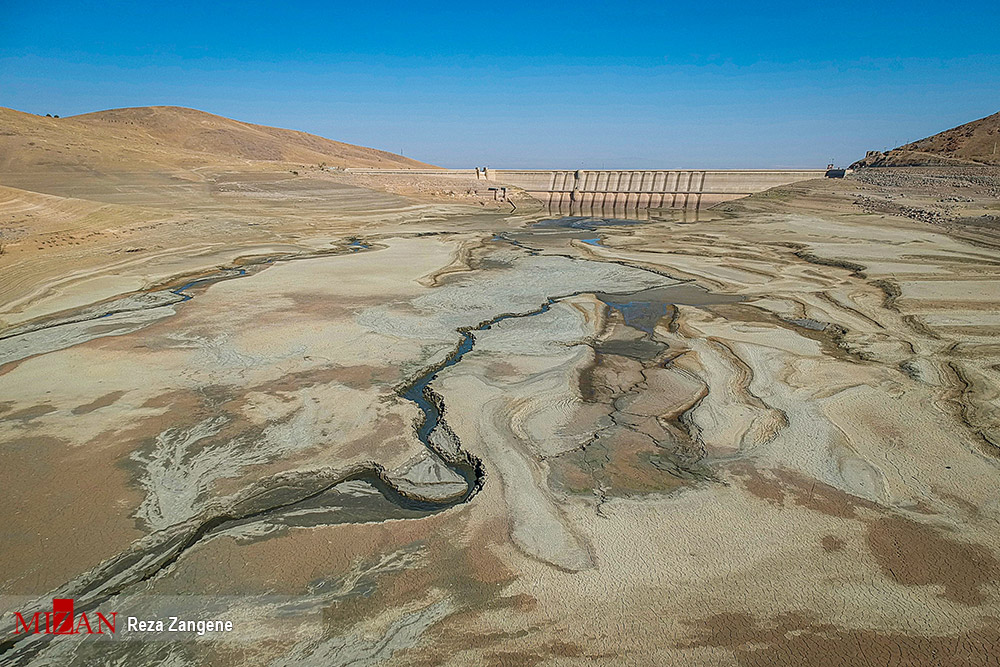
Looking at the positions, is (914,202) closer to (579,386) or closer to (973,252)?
(973,252)

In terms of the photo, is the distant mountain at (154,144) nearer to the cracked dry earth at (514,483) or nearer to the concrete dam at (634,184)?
the concrete dam at (634,184)

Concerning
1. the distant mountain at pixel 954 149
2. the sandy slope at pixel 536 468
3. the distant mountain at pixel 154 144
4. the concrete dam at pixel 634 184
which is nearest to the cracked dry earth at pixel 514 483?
the sandy slope at pixel 536 468

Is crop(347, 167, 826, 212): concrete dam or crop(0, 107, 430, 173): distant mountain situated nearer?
crop(0, 107, 430, 173): distant mountain

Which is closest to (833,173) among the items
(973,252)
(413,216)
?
(973,252)

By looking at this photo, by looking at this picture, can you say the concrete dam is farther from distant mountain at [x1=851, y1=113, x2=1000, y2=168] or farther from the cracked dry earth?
the cracked dry earth

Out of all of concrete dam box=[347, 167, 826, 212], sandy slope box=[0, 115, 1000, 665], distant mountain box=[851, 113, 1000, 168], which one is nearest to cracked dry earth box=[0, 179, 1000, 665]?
sandy slope box=[0, 115, 1000, 665]

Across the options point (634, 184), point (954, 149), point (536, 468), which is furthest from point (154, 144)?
point (954, 149)

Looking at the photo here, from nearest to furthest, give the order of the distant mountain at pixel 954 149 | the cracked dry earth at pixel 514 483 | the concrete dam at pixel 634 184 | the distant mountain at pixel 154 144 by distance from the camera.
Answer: the cracked dry earth at pixel 514 483, the distant mountain at pixel 154 144, the distant mountain at pixel 954 149, the concrete dam at pixel 634 184
